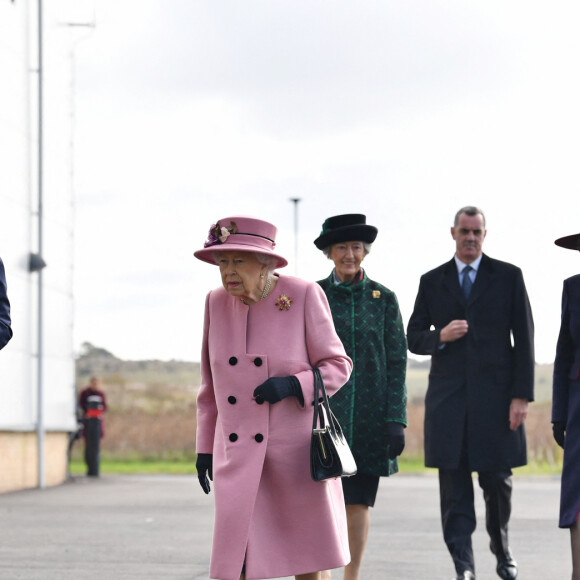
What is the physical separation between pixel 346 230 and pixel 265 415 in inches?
86.9

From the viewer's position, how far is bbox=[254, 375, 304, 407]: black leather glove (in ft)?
17.2

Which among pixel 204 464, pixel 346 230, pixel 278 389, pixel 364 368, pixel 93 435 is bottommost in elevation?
pixel 93 435

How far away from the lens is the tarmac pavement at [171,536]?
8.92 metres

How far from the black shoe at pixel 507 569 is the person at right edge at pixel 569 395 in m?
1.89

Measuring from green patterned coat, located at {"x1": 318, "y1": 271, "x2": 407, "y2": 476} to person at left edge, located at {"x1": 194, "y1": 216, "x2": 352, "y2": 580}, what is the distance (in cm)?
176

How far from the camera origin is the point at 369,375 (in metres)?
7.38

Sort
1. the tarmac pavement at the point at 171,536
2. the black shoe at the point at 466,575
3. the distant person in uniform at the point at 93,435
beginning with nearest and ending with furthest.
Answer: the black shoe at the point at 466,575
the tarmac pavement at the point at 171,536
the distant person in uniform at the point at 93,435

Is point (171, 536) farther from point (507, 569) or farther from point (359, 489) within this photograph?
point (359, 489)

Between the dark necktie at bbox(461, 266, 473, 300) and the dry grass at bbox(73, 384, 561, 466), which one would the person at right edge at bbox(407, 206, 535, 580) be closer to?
the dark necktie at bbox(461, 266, 473, 300)

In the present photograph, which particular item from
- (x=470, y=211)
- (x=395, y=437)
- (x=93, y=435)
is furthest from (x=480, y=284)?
(x=93, y=435)

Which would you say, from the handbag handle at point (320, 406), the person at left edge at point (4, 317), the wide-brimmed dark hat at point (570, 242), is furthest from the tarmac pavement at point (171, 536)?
the handbag handle at point (320, 406)

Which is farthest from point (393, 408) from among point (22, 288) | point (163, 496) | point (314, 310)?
point (22, 288)

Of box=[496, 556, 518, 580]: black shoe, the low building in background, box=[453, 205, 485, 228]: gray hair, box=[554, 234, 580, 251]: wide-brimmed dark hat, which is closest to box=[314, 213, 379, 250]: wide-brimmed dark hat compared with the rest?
box=[453, 205, 485, 228]: gray hair

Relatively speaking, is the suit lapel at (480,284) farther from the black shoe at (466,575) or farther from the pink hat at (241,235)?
the pink hat at (241,235)
